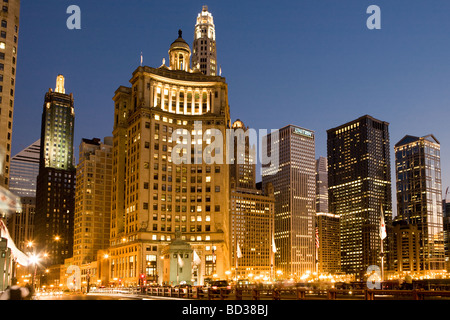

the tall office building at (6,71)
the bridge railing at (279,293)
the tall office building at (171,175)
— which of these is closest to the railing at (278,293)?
the bridge railing at (279,293)

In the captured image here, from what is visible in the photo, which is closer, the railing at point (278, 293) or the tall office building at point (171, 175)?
the railing at point (278, 293)

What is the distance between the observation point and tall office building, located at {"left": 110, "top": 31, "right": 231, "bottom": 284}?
170m

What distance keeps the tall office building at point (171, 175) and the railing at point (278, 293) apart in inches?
2747

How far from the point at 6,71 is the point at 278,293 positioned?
278 feet

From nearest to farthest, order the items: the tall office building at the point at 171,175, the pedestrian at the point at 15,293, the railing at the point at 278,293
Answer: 1. the pedestrian at the point at 15,293
2. the railing at the point at 278,293
3. the tall office building at the point at 171,175

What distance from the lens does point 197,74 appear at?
194125 millimetres

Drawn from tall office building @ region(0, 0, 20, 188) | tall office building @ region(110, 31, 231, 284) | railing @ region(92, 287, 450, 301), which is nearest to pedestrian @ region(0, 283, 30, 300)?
railing @ region(92, 287, 450, 301)

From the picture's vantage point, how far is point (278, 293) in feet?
173

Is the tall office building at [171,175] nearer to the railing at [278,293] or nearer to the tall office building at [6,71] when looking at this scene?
the tall office building at [6,71]

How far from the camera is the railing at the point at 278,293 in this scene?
41.1 metres

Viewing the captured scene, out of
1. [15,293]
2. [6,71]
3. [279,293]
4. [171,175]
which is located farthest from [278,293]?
[171,175]

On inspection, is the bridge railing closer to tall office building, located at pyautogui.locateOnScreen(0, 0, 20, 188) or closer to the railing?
the railing

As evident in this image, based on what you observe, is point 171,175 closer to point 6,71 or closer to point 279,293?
point 6,71
